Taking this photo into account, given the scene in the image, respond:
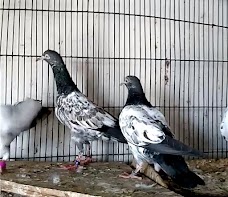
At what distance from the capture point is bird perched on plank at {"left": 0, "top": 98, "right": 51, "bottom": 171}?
6.46ft

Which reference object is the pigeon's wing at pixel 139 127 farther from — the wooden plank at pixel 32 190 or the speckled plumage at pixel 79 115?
the wooden plank at pixel 32 190

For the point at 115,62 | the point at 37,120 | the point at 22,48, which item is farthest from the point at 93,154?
the point at 22,48

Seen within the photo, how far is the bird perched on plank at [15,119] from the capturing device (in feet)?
6.46

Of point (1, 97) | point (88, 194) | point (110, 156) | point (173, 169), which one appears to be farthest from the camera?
point (110, 156)

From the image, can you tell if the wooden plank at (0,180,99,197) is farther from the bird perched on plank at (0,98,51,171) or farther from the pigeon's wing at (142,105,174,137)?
the pigeon's wing at (142,105,174,137)

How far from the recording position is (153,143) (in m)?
1.61

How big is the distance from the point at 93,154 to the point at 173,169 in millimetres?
824

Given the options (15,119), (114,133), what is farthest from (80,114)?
(15,119)

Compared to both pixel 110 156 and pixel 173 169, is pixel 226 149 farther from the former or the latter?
pixel 173 169

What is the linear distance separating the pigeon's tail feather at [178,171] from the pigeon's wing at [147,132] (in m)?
0.07

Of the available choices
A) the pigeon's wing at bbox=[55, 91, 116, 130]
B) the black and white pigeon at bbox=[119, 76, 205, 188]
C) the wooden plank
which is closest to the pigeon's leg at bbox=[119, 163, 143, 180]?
the black and white pigeon at bbox=[119, 76, 205, 188]

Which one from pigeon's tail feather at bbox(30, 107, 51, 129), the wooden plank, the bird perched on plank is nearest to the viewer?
the wooden plank

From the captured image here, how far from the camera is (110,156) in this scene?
2.36m

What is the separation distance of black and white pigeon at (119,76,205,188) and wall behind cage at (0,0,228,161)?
53 cm
